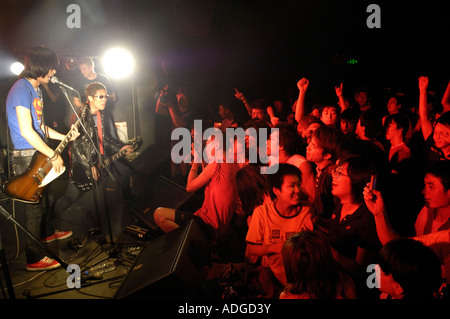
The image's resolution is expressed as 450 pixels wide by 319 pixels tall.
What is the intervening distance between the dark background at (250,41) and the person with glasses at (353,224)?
4443 mm

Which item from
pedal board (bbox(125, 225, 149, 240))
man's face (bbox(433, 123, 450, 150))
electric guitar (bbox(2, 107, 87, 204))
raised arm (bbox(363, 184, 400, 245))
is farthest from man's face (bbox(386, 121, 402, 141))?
electric guitar (bbox(2, 107, 87, 204))

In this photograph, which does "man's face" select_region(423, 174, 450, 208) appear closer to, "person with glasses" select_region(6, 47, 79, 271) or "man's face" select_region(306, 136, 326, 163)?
"man's face" select_region(306, 136, 326, 163)

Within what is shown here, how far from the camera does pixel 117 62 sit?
4.96 m

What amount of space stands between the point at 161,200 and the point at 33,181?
1.27 metres

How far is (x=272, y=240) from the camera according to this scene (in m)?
1.97

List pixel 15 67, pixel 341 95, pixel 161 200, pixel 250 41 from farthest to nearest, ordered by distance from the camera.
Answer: pixel 250 41
pixel 341 95
pixel 15 67
pixel 161 200

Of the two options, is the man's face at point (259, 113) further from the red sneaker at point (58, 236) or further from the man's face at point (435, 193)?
the red sneaker at point (58, 236)

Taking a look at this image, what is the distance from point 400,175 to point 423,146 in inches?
31.7

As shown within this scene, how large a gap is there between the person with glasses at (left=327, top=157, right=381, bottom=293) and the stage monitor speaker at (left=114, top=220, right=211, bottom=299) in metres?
0.98

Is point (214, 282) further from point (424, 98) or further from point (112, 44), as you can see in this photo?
point (112, 44)

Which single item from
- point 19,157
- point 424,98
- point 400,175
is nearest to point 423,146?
point 424,98

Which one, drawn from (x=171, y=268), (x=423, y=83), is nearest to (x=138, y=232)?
(x=171, y=268)

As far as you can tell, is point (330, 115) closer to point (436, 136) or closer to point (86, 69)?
point (436, 136)

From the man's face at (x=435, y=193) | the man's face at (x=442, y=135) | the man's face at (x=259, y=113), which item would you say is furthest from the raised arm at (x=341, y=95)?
the man's face at (x=435, y=193)
